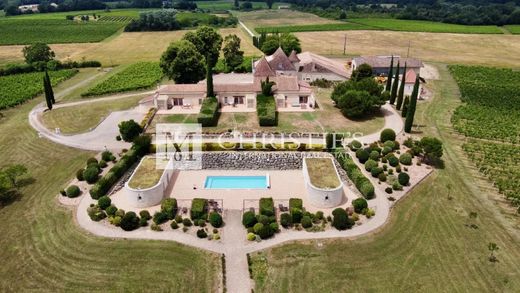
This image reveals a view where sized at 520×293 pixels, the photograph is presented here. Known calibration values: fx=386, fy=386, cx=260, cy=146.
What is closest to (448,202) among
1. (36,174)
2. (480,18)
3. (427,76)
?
(36,174)

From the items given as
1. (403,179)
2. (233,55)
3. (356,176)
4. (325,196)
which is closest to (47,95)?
(233,55)

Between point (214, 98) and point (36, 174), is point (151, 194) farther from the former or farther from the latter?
point (214, 98)

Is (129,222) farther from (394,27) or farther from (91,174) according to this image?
(394,27)

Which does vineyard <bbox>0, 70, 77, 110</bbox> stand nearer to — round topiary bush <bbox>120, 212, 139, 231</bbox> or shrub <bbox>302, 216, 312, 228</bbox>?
round topiary bush <bbox>120, 212, 139, 231</bbox>

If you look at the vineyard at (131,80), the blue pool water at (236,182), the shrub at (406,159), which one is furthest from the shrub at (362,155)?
the vineyard at (131,80)

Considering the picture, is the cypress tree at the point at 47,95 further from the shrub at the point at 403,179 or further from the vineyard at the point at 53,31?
the vineyard at the point at 53,31

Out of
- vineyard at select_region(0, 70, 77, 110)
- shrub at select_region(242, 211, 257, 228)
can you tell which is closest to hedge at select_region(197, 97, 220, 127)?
shrub at select_region(242, 211, 257, 228)
